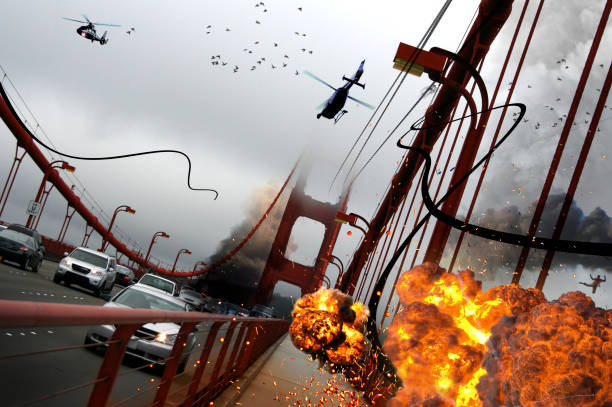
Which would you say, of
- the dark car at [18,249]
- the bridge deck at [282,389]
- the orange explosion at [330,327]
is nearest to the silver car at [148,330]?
the bridge deck at [282,389]

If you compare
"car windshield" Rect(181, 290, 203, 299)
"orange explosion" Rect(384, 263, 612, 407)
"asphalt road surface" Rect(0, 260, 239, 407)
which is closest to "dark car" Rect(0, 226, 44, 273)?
"car windshield" Rect(181, 290, 203, 299)

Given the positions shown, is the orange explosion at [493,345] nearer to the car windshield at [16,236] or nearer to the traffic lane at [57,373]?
the traffic lane at [57,373]

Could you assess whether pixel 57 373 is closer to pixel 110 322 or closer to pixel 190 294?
pixel 110 322

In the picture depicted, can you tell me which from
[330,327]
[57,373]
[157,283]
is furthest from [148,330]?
[157,283]

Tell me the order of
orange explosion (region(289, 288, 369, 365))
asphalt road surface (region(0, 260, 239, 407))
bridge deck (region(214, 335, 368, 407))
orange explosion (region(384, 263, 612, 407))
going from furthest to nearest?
bridge deck (region(214, 335, 368, 407)) → orange explosion (region(289, 288, 369, 365)) → asphalt road surface (region(0, 260, 239, 407)) → orange explosion (region(384, 263, 612, 407))

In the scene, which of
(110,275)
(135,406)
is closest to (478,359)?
(135,406)

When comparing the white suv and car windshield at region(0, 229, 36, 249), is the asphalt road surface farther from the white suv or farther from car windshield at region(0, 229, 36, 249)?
car windshield at region(0, 229, 36, 249)

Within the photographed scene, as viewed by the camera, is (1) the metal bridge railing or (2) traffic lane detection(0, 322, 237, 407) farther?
(2) traffic lane detection(0, 322, 237, 407)
